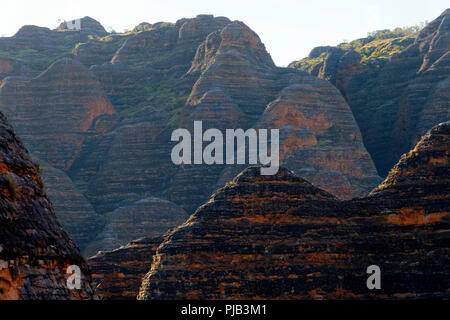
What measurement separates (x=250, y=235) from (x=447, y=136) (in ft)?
33.1

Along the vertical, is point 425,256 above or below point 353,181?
below

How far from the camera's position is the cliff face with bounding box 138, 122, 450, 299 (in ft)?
113

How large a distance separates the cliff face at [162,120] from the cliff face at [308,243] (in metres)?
33.7

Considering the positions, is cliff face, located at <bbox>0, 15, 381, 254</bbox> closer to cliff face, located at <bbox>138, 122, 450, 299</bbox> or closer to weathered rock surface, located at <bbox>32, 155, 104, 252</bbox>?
weathered rock surface, located at <bbox>32, 155, 104, 252</bbox>

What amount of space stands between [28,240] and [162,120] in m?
87.9

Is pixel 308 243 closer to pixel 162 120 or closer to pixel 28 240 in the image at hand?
pixel 28 240

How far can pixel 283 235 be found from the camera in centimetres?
3603

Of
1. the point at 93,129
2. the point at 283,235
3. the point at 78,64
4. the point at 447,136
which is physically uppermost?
the point at 78,64

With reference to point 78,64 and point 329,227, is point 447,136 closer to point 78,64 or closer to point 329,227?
point 329,227

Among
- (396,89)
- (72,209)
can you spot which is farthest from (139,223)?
(396,89)

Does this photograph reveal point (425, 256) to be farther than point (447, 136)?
No
